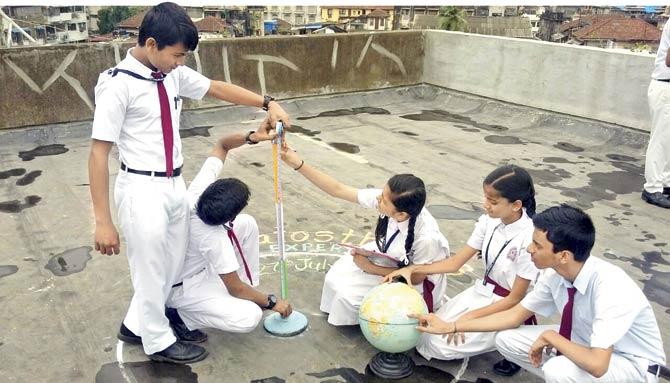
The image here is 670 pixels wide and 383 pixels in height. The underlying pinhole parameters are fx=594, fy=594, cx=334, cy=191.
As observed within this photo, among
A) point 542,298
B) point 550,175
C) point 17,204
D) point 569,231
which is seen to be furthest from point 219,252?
point 550,175

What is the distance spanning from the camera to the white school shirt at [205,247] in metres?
3.78

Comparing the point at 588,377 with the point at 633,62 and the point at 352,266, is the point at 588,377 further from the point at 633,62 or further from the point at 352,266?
Answer: the point at 633,62

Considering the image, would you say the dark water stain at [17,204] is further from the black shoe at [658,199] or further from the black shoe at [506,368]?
the black shoe at [658,199]

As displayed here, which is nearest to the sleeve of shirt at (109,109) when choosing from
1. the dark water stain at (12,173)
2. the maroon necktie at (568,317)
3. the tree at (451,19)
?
the maroon necktie at (568,317)

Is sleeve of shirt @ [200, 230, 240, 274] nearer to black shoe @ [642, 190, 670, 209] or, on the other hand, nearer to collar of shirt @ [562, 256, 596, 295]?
collar of shirt @ [562, 256, 596, 295]

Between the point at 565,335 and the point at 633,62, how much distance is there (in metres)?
6.74

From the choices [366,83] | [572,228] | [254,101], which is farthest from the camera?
[366,83]

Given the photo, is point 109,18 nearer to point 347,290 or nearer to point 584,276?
point 347,290

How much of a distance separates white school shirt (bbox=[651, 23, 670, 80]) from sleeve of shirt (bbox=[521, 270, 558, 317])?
→ 4517 millimetres

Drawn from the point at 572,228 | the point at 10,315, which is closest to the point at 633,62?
the point at 572,228

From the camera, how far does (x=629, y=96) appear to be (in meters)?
8.85

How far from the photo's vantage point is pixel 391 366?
3748 millimetres

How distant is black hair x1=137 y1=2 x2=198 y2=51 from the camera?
3301 millimetres

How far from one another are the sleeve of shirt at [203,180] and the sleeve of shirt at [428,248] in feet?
4.90
